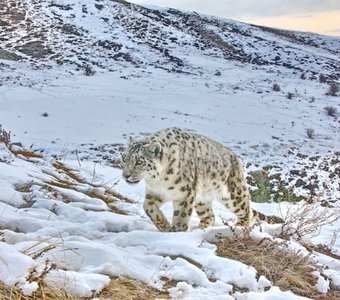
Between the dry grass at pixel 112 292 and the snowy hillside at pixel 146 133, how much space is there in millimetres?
20

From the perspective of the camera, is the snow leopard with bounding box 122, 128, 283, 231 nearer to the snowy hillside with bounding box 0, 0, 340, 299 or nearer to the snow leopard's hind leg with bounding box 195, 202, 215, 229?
the snow leopard's hind leg with bounding box 195, 202, 215, 229

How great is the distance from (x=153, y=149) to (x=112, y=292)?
2.53m

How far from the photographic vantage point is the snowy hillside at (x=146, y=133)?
431 cm

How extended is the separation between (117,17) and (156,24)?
330cm

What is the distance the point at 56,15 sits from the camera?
43.4 meters

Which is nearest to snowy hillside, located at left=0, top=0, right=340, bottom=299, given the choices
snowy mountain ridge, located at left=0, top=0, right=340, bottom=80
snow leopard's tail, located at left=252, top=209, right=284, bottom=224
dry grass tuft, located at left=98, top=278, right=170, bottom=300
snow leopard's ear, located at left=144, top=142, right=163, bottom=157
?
dry grass tuft, located at left=98, top=278, right=170, bottom=300

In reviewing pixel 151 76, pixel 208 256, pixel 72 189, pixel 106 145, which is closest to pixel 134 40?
pixel 151 76

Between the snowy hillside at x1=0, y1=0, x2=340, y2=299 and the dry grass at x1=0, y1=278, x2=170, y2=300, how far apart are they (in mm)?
20

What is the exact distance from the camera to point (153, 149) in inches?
238

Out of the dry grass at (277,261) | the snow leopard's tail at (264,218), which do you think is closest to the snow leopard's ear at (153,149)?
the dry grass at (277,261)

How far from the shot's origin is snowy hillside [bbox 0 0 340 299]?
14.1 ft

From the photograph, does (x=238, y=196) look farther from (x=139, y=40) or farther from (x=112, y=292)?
(x=139, y=40)

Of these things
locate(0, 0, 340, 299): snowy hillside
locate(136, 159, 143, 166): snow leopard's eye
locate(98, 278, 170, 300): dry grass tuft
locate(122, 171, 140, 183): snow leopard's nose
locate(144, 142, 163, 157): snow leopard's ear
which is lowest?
locate(0, 0, 340, 299): snowy hillside

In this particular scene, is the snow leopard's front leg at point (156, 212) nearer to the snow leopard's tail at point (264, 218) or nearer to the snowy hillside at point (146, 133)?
the snowy hillside at point (146, 133)
